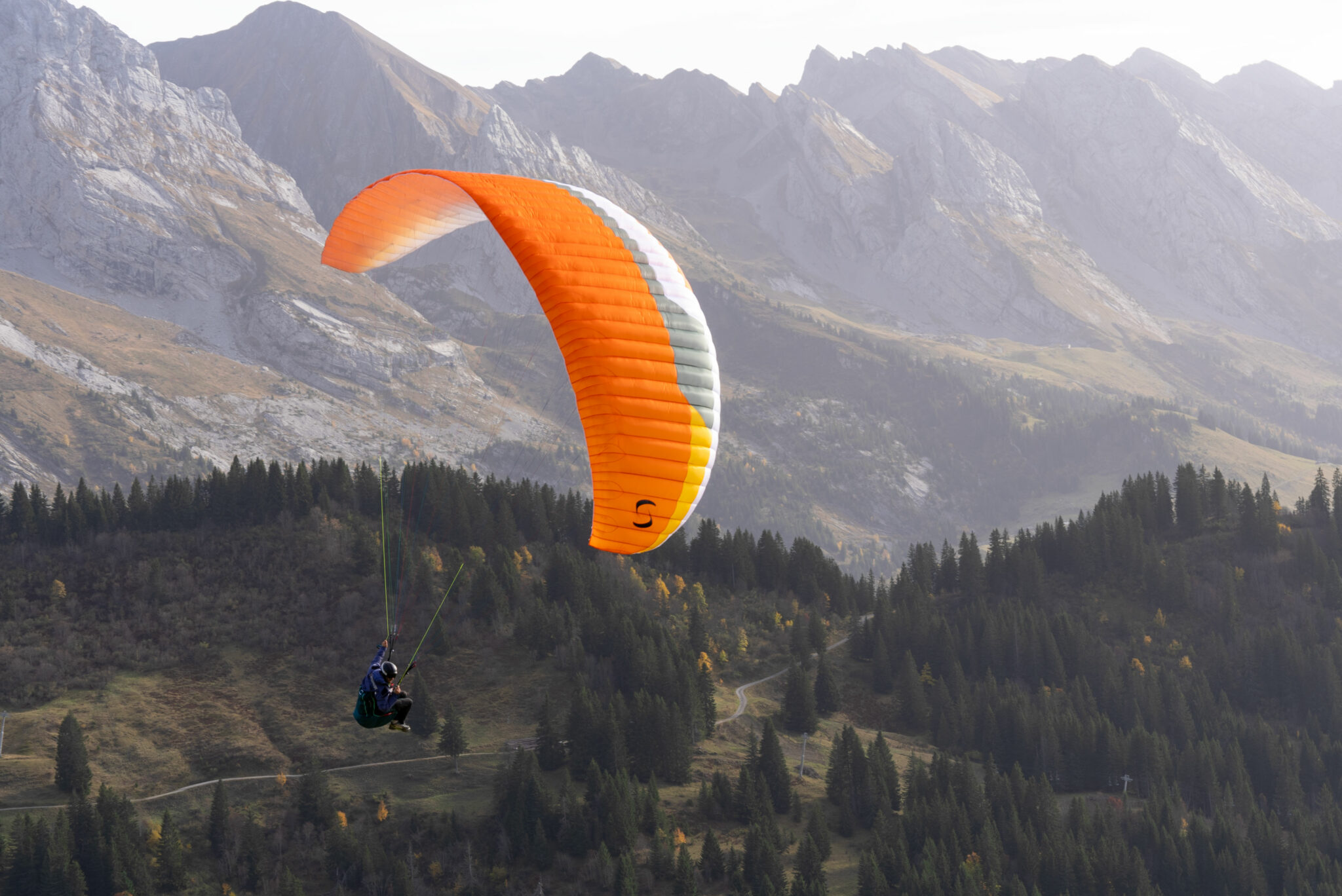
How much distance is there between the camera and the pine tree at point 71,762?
260ft

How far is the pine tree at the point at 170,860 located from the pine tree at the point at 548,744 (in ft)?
84.8

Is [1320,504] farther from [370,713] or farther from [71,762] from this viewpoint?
[370,713]

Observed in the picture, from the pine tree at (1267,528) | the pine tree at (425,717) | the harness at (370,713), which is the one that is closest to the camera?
the harness at (370,713)

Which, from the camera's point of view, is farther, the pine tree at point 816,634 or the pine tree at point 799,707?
the pine tree at point 816,634

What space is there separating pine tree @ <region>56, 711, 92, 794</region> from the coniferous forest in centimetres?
21

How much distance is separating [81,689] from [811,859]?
58.7 metres

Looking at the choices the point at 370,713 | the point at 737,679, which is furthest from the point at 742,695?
the point at 370,713

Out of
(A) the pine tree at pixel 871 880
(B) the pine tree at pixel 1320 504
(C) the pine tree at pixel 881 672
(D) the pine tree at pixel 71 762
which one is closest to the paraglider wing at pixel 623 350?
(A) the pine tree at pixel 871 880

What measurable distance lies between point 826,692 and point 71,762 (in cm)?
6531

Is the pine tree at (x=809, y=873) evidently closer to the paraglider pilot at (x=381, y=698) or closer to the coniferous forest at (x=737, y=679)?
the coniferous forest at (x=737, y=679)

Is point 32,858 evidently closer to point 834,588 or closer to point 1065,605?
point 834,588

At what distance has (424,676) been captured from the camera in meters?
102

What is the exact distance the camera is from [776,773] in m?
88.4

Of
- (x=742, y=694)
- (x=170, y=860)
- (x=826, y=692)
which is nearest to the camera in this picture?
(x=170, y=860)
